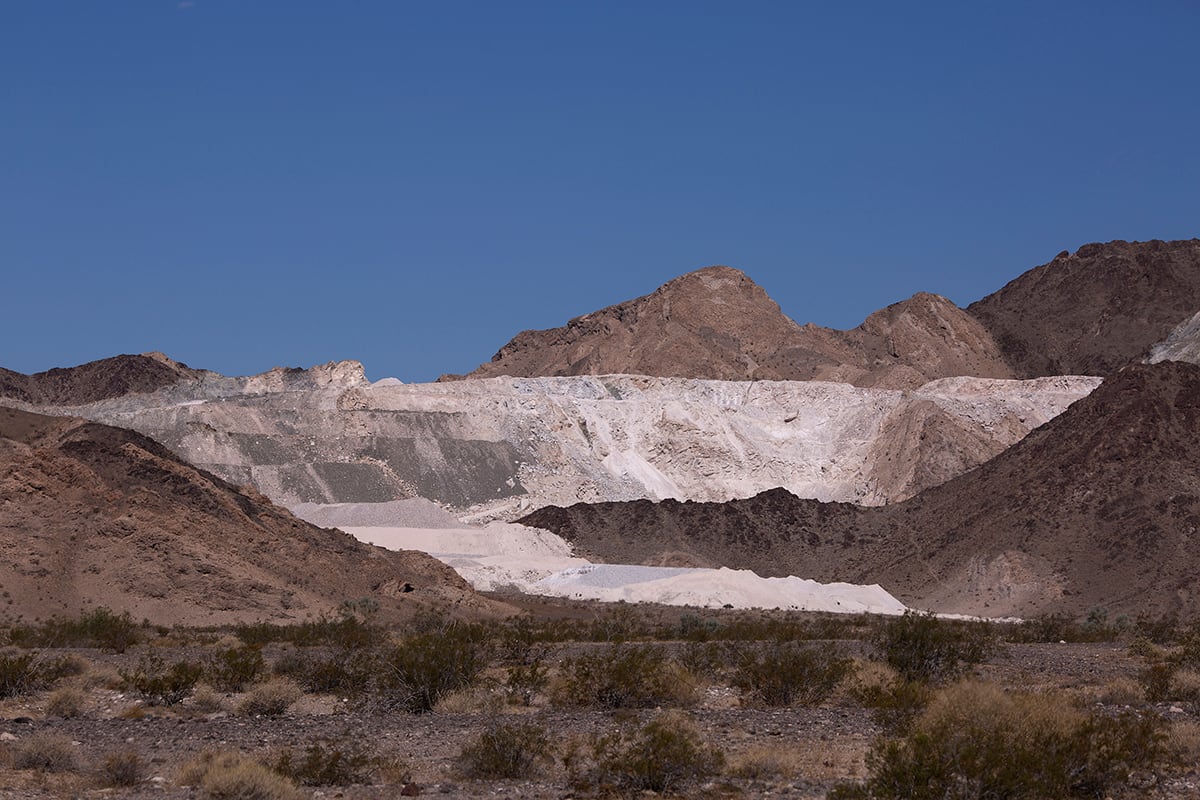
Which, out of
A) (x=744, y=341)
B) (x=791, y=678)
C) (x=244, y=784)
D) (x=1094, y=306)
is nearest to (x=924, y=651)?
(x=791, y=678)

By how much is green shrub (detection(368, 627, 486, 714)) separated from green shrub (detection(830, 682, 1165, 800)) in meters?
8.53

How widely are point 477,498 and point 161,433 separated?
61.4ft

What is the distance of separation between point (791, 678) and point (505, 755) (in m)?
8.43

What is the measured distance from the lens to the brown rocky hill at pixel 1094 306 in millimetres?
144750

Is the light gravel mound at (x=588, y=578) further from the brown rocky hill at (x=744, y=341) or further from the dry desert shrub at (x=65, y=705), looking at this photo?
the brown rocky hill at (x=744, y=341)

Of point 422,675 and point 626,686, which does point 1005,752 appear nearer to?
point 626,686

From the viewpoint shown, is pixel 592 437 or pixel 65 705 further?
pixel 592 437

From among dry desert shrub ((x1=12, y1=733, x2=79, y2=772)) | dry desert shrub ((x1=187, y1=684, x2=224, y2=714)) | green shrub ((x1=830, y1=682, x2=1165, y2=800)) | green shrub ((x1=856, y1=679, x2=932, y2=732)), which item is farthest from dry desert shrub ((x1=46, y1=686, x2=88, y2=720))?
green shrub ((x1=830, y1=682, x2=1165, y2=800))

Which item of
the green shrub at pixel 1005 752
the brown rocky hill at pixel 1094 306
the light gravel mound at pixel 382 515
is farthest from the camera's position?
the brown rocky hill at pixel 1094 306

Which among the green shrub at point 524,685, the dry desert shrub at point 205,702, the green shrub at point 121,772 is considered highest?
the green shrub at point 524,685

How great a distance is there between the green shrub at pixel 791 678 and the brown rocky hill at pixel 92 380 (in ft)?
439

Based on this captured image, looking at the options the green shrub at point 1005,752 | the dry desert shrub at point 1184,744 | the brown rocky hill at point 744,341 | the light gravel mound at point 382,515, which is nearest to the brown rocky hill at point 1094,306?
the brown rocky hill at point 744,341

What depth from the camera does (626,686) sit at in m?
23.5

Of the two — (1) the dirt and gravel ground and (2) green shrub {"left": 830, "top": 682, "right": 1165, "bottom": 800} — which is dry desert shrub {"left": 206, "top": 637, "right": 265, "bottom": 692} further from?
(2) green shrub {"left": 830, "top": 682, "right": 1165, "bottom": 800}
